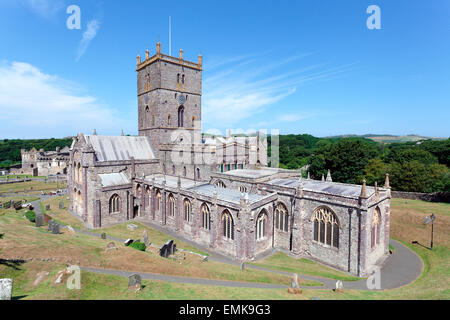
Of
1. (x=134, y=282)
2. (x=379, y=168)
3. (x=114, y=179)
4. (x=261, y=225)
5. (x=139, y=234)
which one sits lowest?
(x=139, y=234)

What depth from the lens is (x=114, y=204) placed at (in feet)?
124

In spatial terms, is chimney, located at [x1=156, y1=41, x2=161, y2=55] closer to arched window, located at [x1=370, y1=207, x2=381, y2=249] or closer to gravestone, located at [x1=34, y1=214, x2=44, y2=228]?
gravestone, located at [x1=34, y1=214, x2=44, y2=228]

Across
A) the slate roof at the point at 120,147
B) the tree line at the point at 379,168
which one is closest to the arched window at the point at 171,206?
the slate roof at the point at 120,147

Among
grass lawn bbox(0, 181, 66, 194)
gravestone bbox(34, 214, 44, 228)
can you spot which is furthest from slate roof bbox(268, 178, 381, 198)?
grass lawn bbox(0, 181, 66, 194)

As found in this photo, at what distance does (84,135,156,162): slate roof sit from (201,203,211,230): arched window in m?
19.4

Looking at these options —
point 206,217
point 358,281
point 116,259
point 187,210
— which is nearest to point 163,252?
point 116,259

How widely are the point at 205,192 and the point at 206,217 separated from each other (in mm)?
3332

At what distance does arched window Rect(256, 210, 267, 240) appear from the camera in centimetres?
2719

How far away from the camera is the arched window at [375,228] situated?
2525 centimetres

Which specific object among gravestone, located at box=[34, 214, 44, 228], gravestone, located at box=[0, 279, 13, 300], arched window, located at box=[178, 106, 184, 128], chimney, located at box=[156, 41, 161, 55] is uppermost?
chimney, located at box=[156, 41, 161, 55]

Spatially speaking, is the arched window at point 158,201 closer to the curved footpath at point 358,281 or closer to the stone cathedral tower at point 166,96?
the curved footpath at point 358,281

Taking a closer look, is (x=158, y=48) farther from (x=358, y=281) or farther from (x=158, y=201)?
(x=358, y=281)
